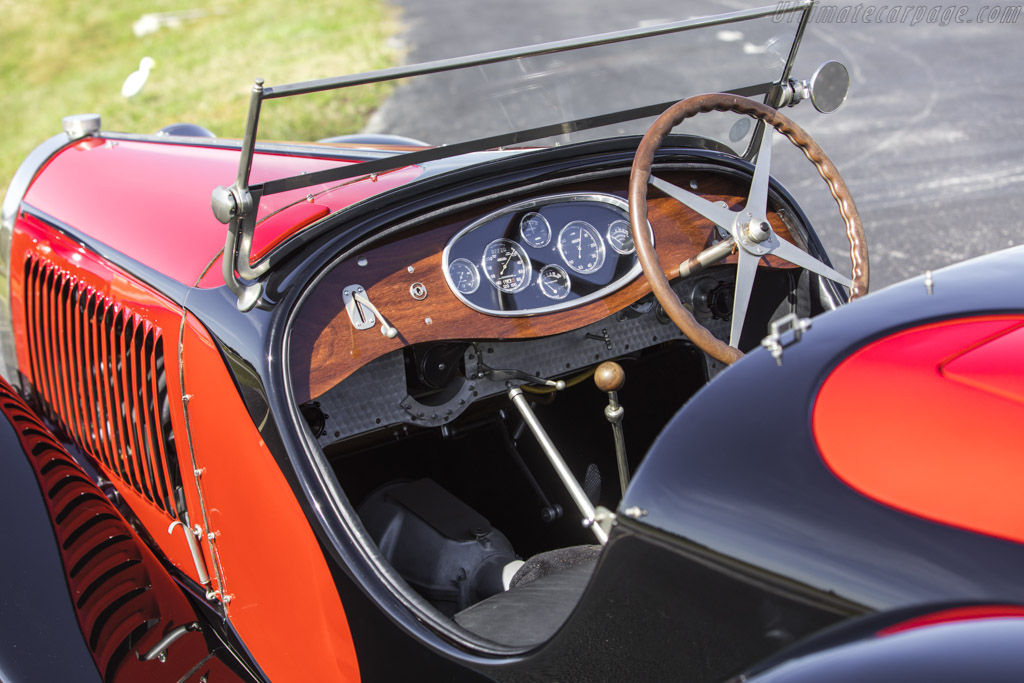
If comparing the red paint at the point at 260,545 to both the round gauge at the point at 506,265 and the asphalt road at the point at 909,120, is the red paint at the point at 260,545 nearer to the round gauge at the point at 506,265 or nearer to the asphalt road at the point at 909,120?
the round gauge at the point at 506,265

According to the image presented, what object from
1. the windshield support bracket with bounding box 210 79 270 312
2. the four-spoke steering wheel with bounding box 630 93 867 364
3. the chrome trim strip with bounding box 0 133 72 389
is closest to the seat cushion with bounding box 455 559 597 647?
the four-spoke steering wheel with bounding box 630 93 867 364

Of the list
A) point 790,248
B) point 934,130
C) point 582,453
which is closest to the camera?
point 790,248

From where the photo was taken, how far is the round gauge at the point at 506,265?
7.13 ft

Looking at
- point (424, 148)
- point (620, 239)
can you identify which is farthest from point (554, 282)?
point (424, 148)

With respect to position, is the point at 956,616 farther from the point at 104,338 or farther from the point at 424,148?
the point at 104,338

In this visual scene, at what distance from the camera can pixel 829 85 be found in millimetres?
2320

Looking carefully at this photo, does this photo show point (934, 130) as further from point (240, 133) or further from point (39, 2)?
point (39, 2)

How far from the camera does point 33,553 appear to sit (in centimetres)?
→ 208

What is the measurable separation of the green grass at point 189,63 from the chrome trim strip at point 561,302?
17.8 feet

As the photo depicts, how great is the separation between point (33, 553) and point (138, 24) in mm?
15069

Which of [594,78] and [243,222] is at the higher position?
[594,78]

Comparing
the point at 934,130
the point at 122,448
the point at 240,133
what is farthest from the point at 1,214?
the point at 934,130

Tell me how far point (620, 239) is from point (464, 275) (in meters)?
0.46

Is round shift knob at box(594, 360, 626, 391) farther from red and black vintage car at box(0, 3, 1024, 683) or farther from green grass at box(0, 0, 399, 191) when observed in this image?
green grass at box(0, 0, 399, 191)
